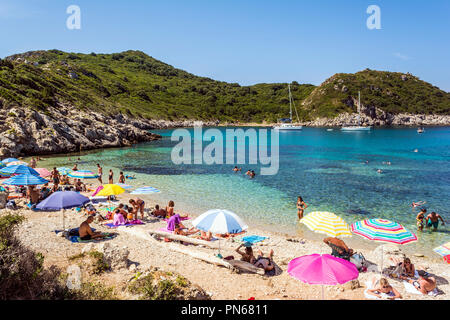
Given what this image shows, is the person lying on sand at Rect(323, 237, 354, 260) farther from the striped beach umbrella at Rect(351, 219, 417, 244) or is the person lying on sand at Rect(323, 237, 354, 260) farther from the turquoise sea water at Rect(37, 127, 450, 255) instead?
the turquoise sea water at Rect(37, 127, 450, 255)

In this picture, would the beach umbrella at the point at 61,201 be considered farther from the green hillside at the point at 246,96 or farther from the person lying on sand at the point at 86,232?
the green hillside at the point at 246,96

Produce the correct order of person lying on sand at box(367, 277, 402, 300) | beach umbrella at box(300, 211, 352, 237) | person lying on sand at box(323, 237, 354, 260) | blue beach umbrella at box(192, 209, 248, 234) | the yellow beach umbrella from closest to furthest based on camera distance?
1. person lying on sand at box(367, 277, 402, 300)
2. blue beach umbrella at box(192, 209, 248, 234)
3. person lying on sand at box(323, 237, 354, 260)
4. beach umbrella at box(300, 211, 352, 237)
5. the yellow beach umbrella

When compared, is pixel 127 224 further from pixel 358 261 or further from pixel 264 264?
pixel 358 261

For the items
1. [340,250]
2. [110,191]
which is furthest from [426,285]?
[110,191]

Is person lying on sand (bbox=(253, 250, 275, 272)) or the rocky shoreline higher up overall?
the rocky shoreline

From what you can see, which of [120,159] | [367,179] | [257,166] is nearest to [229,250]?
[367,179]

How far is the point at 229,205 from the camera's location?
69.1 ft

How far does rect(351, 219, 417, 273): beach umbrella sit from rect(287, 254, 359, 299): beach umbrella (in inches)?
135

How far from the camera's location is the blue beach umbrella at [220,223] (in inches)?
403

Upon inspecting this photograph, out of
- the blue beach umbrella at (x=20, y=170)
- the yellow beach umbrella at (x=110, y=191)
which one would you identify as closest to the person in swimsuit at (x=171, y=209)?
the yellow beach umbrella at (x=110, y=191)

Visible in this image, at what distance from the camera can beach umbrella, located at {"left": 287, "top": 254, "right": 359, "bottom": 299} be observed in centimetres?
704

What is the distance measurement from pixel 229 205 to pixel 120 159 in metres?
27.4

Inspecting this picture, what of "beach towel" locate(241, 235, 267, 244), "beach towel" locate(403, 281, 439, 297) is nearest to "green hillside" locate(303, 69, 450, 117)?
"beach towel" locate(241, 235, 267, 244)
